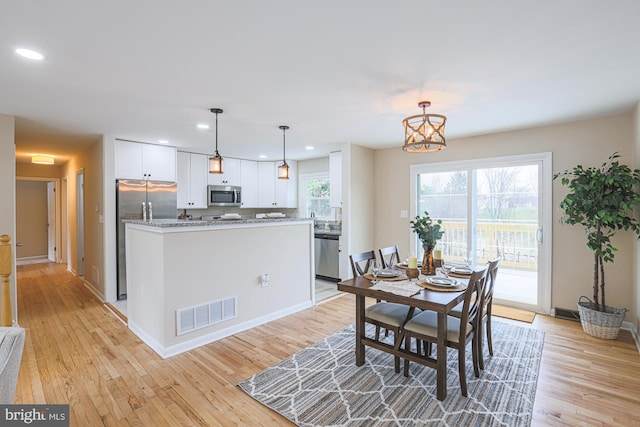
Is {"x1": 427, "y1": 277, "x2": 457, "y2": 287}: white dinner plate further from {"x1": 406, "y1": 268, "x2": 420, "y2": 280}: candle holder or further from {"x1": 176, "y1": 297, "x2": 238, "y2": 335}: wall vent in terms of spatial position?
{"x1": 176, "y1": 297, "x2": 238, "y2": 335}: wall vent

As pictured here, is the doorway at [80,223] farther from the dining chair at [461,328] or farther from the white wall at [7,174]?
the dining chair at [461,328]

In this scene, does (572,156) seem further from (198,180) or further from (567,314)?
(198,180)

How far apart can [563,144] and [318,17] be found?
3.67 m

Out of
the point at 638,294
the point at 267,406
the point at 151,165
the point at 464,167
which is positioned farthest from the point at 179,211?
the point at 638,294

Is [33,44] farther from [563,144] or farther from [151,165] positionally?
[563,144]

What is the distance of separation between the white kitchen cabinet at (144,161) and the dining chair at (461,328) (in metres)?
4.42

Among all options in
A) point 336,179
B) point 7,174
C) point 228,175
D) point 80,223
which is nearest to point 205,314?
point 7,174

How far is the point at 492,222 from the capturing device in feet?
14.4

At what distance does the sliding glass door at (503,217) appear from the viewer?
13.1 ft

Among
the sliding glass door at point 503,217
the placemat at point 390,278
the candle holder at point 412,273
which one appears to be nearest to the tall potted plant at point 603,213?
the sliding glass door at point 503,217

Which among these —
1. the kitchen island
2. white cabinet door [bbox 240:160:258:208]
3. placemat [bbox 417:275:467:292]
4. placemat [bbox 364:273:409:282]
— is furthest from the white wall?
placemat [bbox 417:275:467:292]

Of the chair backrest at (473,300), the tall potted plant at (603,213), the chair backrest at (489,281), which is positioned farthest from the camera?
the tall potted plant at (603,213)

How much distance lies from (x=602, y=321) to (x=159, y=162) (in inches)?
242

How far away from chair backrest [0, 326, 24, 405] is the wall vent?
5.47ft
